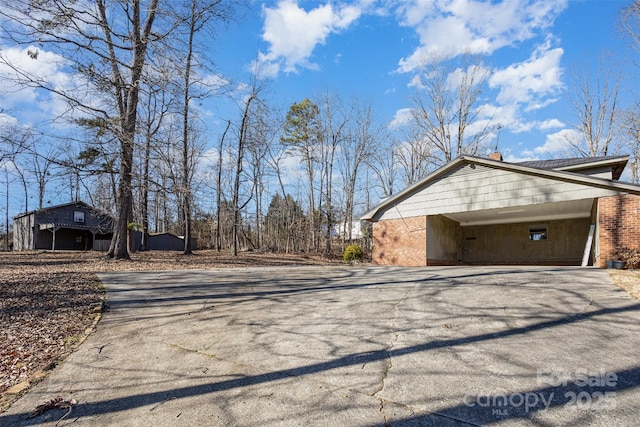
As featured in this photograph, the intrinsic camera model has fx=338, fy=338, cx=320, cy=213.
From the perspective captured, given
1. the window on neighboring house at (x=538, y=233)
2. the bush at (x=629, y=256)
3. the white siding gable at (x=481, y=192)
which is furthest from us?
the window on neighboring house at (x=538, y=233)

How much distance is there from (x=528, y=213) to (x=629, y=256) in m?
5.06

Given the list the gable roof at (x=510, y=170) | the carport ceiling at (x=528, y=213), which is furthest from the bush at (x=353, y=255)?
the carport ceiling at (x=528, y=213)

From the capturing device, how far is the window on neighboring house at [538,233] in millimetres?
15716

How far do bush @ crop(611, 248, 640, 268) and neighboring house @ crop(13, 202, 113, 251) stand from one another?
30.0m

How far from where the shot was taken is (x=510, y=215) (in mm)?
14328

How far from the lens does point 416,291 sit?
6.26 metres

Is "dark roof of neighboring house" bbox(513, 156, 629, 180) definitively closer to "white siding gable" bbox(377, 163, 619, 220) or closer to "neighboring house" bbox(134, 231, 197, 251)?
"white siding gable" bbox(377, 163, 619, 220)

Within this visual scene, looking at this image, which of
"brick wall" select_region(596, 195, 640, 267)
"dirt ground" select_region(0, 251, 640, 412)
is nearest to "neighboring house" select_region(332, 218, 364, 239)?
"brick wall" select_region(596, 195, 640, 267)

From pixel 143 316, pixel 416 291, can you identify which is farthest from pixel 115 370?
pixel 416 291

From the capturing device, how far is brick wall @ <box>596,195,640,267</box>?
29.8ft

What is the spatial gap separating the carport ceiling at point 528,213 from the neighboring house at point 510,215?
3cm

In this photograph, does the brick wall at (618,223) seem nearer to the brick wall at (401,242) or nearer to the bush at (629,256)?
the bush at (629,256)

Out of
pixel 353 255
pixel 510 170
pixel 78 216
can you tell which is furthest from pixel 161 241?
pixel 510 170

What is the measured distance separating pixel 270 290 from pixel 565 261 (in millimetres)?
14321
